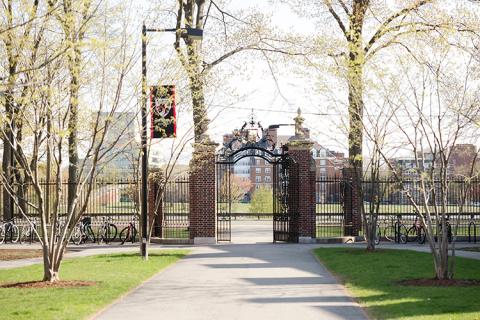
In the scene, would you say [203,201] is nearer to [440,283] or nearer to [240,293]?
[240,293]

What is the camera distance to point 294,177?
1008 inches

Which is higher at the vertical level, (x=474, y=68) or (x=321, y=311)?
(x=474, y=68)

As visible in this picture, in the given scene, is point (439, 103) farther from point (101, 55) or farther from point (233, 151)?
point (233, 151)

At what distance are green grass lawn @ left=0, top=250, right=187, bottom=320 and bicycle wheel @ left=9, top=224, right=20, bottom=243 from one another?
8.29 metres

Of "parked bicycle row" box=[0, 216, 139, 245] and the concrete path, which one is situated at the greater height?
"parked bicycle row" box=[0, 216, 139, 245]

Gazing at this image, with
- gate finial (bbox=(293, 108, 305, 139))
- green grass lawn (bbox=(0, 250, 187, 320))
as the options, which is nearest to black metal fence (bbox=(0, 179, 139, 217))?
green grass lawn (bbox=(0, 250, 187, 320))

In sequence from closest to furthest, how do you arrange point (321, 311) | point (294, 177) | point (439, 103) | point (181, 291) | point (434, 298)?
point (321, 311)
point (434, 298)
point (181, 291)
point (439, 103)
point (294, 177)

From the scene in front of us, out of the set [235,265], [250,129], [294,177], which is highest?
[250,129]

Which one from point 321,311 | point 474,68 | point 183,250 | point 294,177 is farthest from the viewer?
point 294,177

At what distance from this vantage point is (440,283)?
1297 centimetres

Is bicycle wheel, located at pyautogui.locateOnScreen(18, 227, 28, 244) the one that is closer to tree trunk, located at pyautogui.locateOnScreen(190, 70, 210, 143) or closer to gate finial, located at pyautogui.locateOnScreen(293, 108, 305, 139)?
tree trunk, located at pyautogui.locateOnScreen(190, 70, 210, 143)

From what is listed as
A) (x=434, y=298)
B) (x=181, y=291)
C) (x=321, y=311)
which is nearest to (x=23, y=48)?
(x=181, y=291)

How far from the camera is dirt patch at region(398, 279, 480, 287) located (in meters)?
12.8

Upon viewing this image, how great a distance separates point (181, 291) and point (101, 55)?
506cm
